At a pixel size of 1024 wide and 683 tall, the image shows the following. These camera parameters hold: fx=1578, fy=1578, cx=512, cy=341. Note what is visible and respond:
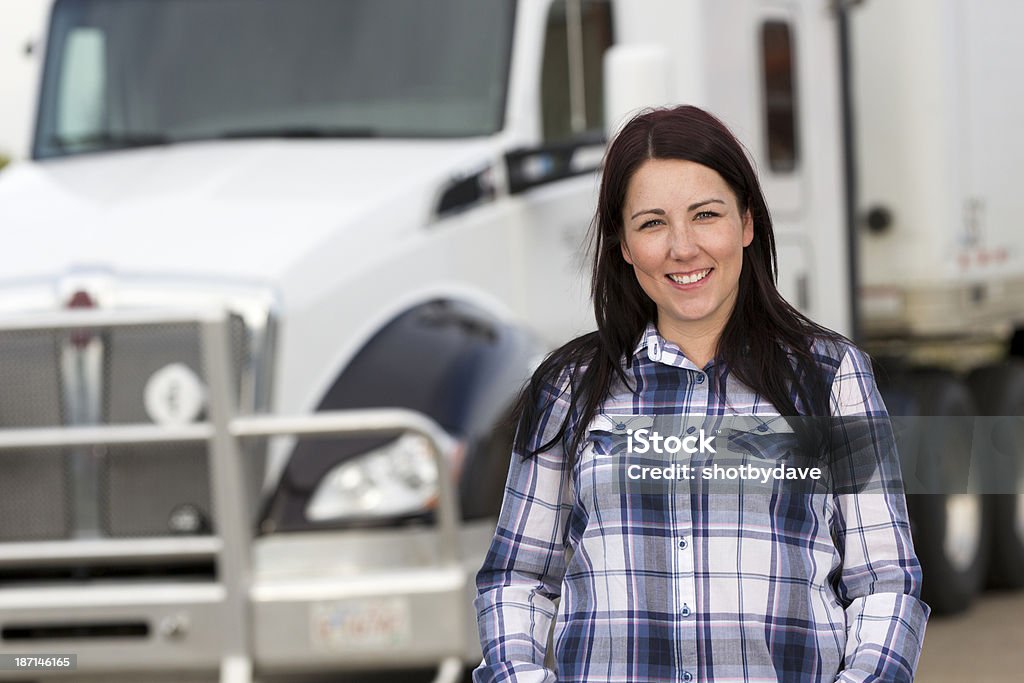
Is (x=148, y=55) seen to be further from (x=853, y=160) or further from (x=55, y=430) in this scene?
(x=853, y=160)

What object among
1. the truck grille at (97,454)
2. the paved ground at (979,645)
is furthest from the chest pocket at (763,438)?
the paved ground at (979,645)

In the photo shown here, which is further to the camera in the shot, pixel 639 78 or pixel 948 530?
pixel 948 530

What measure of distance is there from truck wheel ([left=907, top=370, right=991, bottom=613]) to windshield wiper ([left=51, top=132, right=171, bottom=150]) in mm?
3742

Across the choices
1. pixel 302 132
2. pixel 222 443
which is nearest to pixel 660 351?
pixel 222 443

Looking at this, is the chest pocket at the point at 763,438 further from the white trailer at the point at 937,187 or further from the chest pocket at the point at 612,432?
the white trailer at the point at 937,187

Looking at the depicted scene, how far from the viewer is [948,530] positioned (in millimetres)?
7836

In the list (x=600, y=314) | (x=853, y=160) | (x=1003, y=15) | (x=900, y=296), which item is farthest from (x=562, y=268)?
(x=600, y=314)

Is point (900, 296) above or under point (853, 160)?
under

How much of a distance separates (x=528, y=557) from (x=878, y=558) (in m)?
0.44

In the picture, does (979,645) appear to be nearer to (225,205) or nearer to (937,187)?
(937,187)

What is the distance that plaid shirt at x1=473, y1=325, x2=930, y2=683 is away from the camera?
1875mm

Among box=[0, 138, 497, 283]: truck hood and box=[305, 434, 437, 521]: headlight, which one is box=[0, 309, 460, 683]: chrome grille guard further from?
box=[0, 138, 497, 283]: truck hood

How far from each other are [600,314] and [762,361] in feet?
0.93

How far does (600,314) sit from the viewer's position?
2166 millimetres
